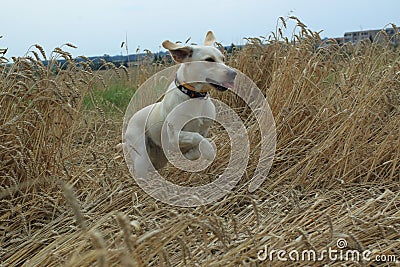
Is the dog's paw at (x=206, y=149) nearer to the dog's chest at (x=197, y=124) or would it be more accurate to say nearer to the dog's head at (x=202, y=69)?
the dog's chest at (x=197, y=124)

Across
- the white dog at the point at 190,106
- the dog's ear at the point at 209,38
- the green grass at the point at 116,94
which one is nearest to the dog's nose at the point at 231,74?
the white dog at the point at 190,106

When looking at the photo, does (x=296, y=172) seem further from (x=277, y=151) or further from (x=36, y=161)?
(x=36, y=161)

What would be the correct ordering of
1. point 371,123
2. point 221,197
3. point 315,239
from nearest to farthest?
point 315,239
point 221,197
point 371,123

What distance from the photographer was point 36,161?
7.23ft

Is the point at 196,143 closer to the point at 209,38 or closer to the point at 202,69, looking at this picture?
the point at 202,69

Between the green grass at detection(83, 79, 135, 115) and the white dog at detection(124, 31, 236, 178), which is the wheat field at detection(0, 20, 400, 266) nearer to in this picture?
the white dog at detection(124, 31, 236, 178)

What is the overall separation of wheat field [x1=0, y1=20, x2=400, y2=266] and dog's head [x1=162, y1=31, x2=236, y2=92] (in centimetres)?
49

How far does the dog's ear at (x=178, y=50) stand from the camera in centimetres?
238

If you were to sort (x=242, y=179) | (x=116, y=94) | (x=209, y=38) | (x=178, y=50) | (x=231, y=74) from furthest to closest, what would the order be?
(x=116, y=94), (x=209, y=38), (x=242, y=179), (x=178, y=50), (x=231, y=74)

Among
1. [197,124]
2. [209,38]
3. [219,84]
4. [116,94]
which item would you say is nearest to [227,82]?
[219,84]

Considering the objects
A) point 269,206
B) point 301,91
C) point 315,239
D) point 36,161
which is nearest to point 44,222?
point 36,161

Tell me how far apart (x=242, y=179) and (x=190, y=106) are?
1.87 feet

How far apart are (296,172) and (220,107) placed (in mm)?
1324

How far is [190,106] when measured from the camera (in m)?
2.32
